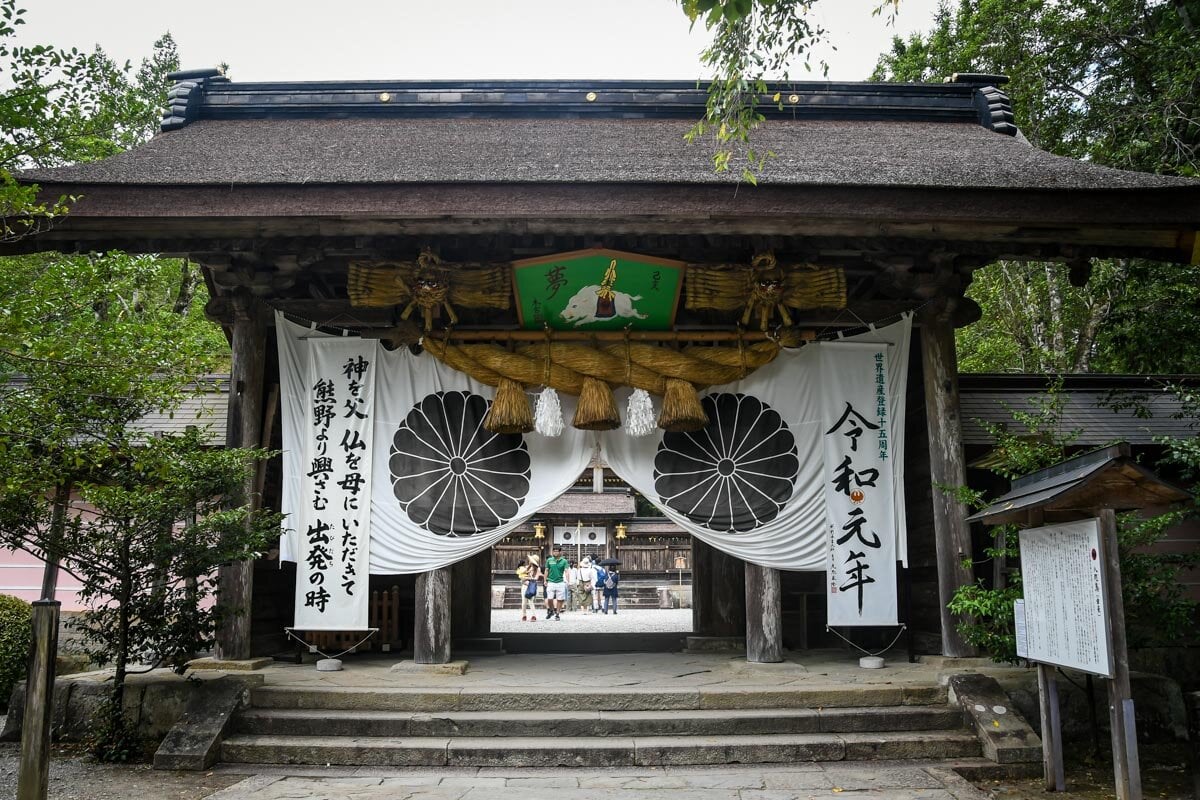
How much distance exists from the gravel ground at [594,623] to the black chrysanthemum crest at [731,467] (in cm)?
659

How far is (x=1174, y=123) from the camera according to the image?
10.0 meters

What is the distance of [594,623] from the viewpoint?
17.7m

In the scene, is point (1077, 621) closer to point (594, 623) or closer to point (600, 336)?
point (600, 336)

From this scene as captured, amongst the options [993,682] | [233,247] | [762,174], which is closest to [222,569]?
[233,247]

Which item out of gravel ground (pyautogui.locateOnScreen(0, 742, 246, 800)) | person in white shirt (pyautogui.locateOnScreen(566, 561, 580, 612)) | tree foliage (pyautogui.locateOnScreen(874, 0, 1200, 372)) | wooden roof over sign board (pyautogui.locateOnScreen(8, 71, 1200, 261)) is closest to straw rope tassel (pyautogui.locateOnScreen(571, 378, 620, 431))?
wooden roof over sign board (pyautogui.locateOnScreen(8, 71, 1200, 261))

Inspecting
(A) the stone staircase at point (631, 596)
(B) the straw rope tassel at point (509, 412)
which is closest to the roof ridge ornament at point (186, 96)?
(B) the straw rope tassel at point (509, 412)

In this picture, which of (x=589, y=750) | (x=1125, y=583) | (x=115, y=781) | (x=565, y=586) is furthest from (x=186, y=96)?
(x=565, y=586)

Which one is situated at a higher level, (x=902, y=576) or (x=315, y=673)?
(x=902, y=576)

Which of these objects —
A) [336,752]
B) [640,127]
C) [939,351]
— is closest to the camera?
[336,752]

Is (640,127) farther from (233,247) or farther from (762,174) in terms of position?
(233,247)

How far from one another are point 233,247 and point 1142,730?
26.2 ft

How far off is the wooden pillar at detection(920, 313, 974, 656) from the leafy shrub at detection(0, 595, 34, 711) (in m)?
7.85

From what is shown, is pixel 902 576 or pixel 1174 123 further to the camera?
pixel 1174 123

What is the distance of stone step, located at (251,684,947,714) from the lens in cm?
627
